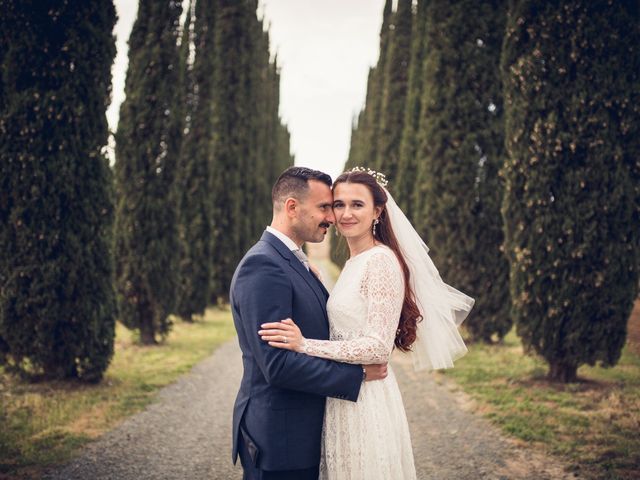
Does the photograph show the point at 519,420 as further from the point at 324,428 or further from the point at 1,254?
the point at 1,254

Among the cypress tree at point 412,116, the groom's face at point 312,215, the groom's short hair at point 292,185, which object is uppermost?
the cypress tree at point 412,116

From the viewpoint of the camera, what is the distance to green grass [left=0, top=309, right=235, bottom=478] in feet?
16.2

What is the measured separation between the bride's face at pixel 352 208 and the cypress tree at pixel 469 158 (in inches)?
339

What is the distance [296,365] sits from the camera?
246 cm

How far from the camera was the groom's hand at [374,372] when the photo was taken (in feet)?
9.12

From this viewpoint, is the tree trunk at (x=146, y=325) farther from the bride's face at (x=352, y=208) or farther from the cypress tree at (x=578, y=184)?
the bride's face at (x=352, y=208)

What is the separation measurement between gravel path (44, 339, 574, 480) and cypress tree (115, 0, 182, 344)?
3754 millimetres

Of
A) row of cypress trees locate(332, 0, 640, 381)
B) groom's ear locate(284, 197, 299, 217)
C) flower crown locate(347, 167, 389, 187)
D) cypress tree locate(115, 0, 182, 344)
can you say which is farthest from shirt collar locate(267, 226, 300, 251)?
cypress tree locate(115, 0, 182, 344)

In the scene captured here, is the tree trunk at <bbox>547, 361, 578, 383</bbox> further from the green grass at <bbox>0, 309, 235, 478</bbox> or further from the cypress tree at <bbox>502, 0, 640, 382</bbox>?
the green grass at <bbox>0, 309, 235, 478</bbox>

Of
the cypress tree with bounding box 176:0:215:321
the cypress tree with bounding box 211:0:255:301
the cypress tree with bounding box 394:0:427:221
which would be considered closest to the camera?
the cypress tree with bounding box 394:0:427:221

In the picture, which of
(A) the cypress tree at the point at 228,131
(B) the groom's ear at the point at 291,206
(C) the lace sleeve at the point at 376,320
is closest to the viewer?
(C) the lace sleeve at the point at 376,320

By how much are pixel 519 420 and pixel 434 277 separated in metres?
3.72

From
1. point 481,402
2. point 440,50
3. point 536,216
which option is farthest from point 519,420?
point 440,50

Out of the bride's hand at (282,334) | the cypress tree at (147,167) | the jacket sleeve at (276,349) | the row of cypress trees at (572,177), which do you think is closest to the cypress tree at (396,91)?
the cypress tree at (147,167)
